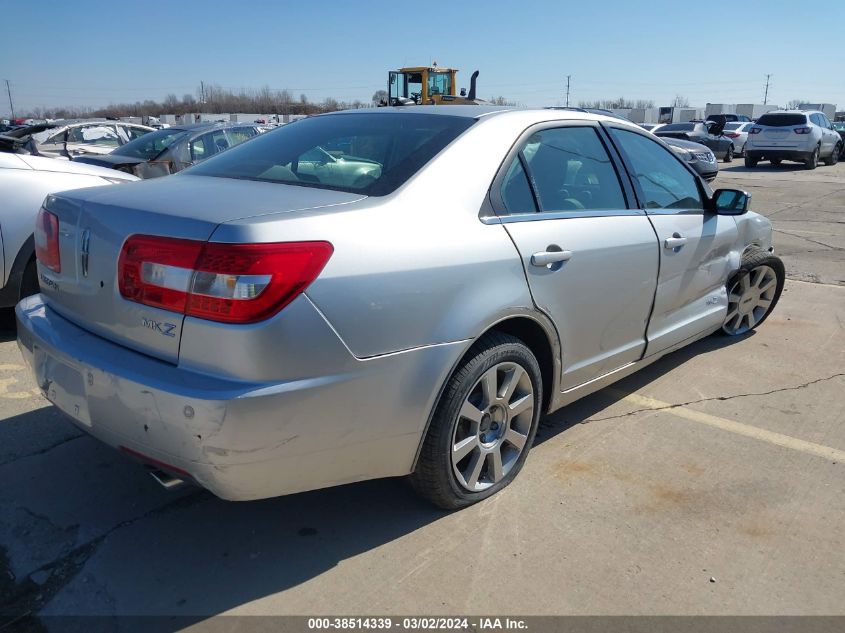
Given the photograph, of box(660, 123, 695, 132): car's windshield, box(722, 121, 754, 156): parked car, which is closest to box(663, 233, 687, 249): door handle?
box(660, 123, 695, 132): car's windshield

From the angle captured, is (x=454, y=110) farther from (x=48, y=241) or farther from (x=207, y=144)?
(x=207, y=144)

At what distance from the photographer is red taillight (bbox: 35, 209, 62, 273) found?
274 cm

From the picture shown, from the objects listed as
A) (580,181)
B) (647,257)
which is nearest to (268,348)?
(580,181)

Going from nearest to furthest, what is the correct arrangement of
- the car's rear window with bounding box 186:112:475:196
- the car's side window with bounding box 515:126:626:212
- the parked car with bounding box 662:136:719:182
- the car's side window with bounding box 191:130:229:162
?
the car's rear window with bounding box 186:112:475:196
the car's side window with bounding box 515:126:626:212
the car's side window with bounding box 191:130:229:162
the parked car with bounding box 662:136:719:182

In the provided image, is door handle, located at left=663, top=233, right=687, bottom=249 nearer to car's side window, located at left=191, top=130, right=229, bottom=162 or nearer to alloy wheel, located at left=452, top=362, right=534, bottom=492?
alloy wheel, located at left=452, top=362, right=534, bottom=492

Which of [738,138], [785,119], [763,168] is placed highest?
[785,119]

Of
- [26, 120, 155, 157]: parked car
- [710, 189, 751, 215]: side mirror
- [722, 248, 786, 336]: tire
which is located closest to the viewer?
[710, 189, 751, 215]: side mirror

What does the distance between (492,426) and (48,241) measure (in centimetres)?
196

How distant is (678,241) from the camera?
384 centimetres

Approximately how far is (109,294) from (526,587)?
1778 mm

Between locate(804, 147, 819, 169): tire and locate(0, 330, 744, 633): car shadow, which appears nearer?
locate(0, 330, 744, 633): car shadow

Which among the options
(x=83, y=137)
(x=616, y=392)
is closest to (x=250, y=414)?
(x=616, y=392)

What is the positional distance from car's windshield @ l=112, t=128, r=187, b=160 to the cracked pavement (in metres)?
6.42

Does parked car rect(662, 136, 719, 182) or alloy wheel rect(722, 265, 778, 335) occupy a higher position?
parked car rect(662, 136, 719, 182)
